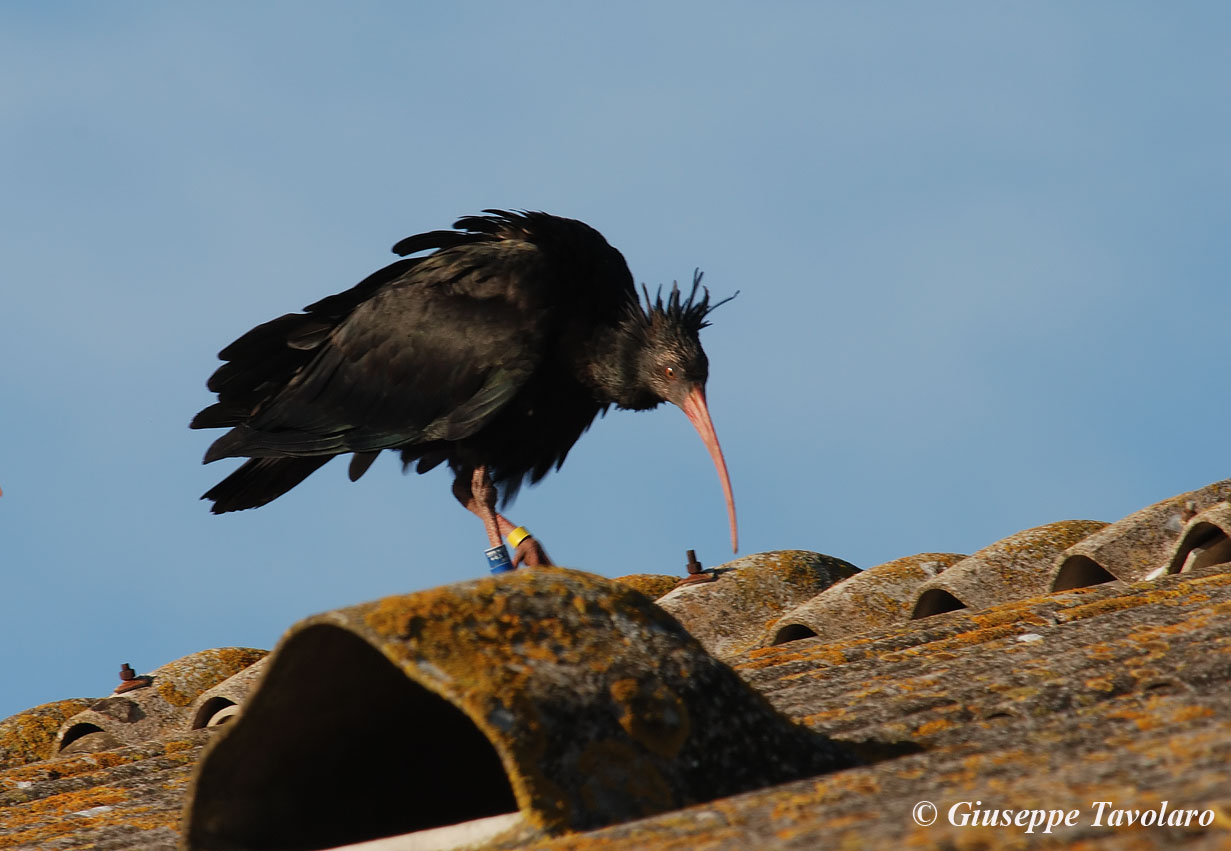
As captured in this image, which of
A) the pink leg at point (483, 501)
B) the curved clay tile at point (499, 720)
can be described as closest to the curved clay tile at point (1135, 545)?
the pink leg at point (483, 501)

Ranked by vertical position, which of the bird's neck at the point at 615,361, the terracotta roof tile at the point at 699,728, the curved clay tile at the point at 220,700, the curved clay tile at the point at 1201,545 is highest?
the bird's neck at the point at 615,361

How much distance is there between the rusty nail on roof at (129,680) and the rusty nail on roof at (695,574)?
2.98m

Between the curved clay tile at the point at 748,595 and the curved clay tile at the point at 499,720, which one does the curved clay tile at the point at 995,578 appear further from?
the curved clay tile at the point at 499,720

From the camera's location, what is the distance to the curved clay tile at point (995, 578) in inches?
255

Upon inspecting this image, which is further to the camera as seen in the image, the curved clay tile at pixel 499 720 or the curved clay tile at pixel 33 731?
the curved clay tile at pixel 33 731

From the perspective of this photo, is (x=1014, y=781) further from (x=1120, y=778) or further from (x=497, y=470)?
(x=497, y=470)

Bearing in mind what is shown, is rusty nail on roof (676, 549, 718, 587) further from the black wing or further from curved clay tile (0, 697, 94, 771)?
curved clay tile (0, 697, 94, 771)

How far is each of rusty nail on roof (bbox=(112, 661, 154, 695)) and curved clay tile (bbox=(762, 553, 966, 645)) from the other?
3.33 meters

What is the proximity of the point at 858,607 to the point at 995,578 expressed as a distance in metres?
0.67

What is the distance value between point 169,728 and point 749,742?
522 centimetres

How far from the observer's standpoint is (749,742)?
2.52 metres

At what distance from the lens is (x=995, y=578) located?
6.55m

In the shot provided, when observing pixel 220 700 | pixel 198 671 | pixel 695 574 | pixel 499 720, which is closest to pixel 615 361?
pixel 695 574

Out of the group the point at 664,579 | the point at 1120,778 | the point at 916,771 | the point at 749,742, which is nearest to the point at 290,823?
the point at 749,742
